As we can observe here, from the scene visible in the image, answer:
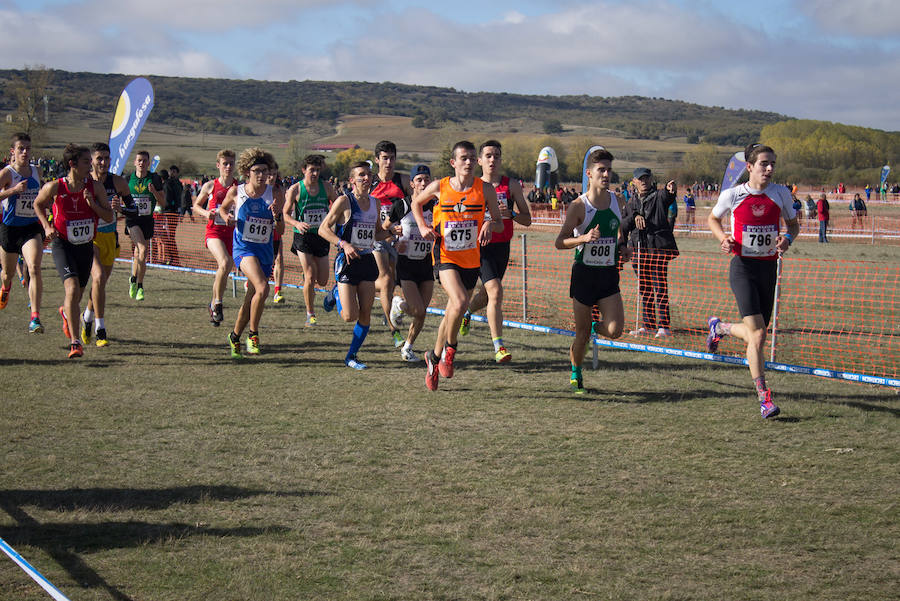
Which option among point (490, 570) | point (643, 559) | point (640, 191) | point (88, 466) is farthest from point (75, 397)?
point (640, 191)

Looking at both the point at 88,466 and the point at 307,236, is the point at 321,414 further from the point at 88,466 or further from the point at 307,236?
the point at 307,236

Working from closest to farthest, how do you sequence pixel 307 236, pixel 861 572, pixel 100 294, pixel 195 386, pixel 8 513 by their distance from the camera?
pixel 861 572 < pixel 8 513 < pixel 195 386 < pixel 100 294 < pixel 307 236

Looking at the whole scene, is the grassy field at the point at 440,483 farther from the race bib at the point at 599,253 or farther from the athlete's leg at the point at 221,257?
the athlete's leg at the point at 221,257

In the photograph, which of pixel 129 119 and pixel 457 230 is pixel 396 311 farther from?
pixel 129 119

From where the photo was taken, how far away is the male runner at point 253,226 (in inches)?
354

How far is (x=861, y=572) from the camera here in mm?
4031

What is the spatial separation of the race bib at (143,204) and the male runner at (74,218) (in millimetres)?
4805

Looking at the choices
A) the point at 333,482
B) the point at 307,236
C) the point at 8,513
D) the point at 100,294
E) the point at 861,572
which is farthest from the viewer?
the point at 307,236

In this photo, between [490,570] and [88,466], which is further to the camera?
[88,466]

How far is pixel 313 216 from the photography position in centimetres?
1090

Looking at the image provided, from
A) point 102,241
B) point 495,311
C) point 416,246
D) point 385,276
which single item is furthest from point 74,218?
point 495,311

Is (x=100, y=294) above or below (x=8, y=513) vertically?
above

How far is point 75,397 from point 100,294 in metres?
2.27

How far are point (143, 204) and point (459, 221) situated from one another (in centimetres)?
802
